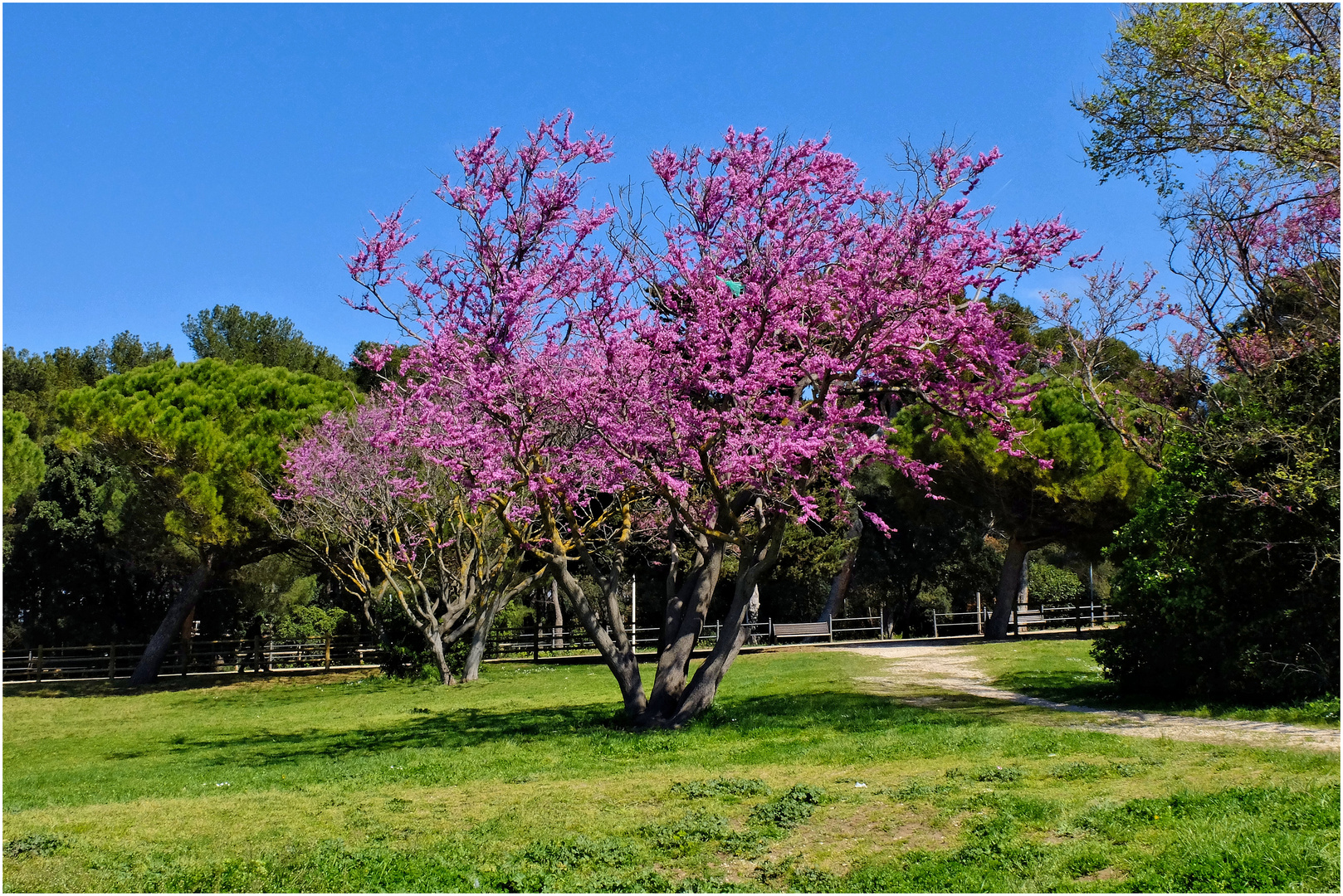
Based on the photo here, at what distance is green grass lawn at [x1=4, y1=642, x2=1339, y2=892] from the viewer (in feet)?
19.4

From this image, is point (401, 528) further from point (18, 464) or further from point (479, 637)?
point (18, 464)

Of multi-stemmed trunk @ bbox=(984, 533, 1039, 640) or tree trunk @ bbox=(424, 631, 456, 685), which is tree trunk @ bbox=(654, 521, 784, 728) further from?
multi-stemmed trunk @ bbox=(984, 533, 1039, 640)

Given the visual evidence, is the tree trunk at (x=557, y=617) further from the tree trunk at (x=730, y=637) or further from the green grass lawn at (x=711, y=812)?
the green grass lawn at (x=711, y=812)

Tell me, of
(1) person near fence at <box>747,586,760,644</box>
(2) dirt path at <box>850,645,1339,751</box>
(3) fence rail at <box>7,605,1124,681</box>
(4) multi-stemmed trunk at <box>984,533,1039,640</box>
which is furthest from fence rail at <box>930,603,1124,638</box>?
(2) dirt path at <box>850,645,1339,751</box>

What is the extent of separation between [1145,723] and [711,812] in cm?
591

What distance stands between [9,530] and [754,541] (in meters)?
28.1

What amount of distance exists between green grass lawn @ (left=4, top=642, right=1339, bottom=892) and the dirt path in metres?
0.61

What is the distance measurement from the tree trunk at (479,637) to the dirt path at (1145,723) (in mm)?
9360

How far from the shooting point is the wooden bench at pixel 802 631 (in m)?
32.3

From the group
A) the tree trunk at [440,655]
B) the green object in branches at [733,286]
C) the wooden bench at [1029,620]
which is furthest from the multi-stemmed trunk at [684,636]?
the wooden bench at [1029,620]

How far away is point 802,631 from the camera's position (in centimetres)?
3284

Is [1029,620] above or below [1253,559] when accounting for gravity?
below

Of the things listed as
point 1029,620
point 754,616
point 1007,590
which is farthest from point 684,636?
point 1029,620

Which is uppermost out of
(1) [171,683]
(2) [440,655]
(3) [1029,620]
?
(3) [1029,620]
